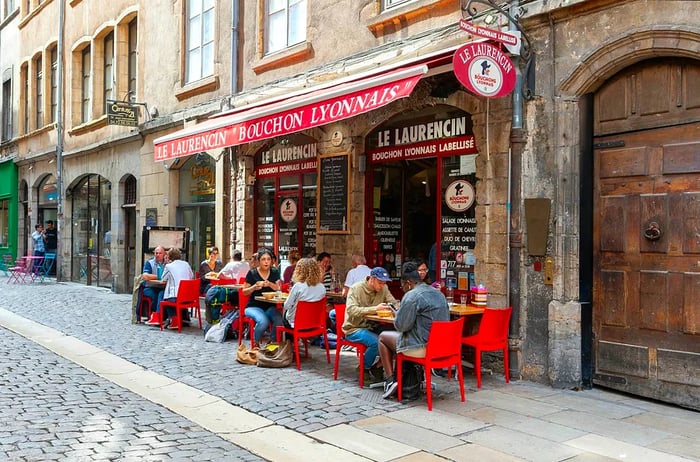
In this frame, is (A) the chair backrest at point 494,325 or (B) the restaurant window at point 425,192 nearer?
(A) the chair backrest at point 494,325

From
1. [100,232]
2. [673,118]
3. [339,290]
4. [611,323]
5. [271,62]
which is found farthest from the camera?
[100,232]

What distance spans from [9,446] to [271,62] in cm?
807

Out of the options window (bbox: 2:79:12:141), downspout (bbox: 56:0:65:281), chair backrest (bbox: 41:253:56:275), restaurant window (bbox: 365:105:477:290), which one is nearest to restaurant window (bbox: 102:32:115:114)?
downspout (bbox: 56:0:65:281)

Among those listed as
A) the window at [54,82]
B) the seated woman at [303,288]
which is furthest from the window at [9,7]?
the seated woman at [303,288]

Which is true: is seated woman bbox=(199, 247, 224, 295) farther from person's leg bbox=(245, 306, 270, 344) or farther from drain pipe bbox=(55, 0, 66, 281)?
drain pipe bbox=(55, 0, 66, 281)

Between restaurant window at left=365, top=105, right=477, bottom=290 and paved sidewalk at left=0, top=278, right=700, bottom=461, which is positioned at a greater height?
restaurant window at left=365, top=105, right=477, bottom=290

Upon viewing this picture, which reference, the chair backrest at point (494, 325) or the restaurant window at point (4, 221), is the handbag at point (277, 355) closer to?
the chair backrest at point (494, 325)

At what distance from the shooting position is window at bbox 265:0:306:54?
11.3m

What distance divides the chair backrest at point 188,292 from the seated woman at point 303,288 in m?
3.13

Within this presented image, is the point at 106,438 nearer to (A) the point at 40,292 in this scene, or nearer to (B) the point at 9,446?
(B) the point at 9,446

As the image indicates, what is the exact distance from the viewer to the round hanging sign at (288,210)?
11.5 metres

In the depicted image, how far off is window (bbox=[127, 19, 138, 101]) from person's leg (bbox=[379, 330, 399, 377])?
12.0 m

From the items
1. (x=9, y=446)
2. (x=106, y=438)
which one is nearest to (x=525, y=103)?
(x=106, y=438)

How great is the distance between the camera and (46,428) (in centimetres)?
534
